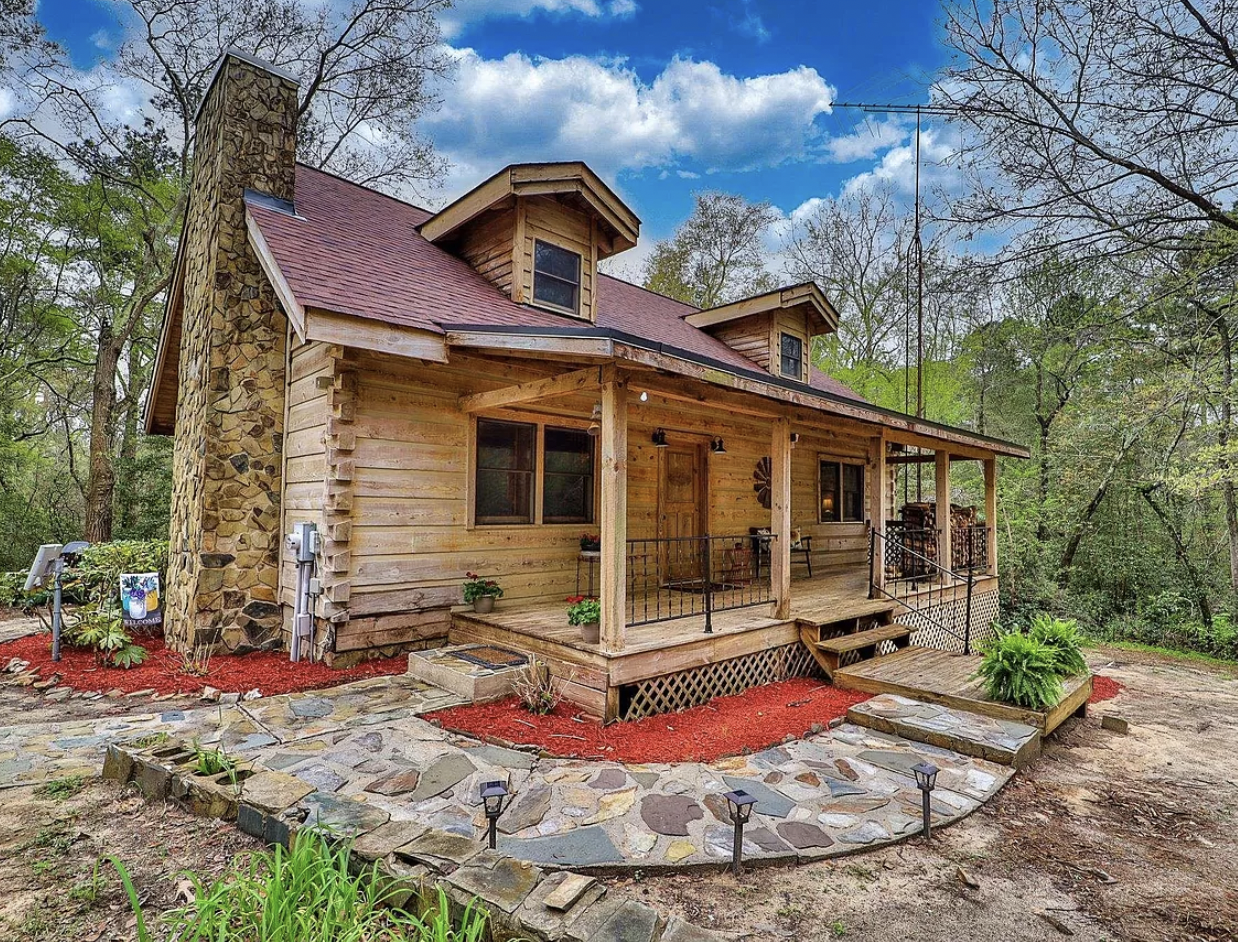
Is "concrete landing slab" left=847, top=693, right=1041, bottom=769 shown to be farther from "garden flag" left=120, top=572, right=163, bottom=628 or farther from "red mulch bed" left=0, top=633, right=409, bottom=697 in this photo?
"garden flag" left=120, top=572, right=163, bottom=628

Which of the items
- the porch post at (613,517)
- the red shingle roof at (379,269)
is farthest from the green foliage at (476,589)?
the red shingle roof at (379,269)

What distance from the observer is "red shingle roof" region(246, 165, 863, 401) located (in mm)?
5816

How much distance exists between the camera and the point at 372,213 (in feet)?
29.4

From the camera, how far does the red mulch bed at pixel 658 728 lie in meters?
4.47

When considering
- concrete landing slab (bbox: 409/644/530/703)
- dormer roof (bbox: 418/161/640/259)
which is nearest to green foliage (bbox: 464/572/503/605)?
concrete landing slab (bbox: 409/644/530/703)

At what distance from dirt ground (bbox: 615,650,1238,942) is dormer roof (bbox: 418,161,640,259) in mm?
7500

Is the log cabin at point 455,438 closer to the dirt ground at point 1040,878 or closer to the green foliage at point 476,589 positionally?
the green foliage at point 476,589

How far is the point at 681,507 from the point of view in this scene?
945cm

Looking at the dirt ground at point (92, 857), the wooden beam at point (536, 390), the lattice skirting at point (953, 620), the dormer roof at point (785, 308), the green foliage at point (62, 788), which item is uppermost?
the dormer roof at point (785, 308)

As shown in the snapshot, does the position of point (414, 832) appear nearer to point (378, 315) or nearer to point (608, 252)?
point (378, 315)

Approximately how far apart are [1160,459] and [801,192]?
1249 cm

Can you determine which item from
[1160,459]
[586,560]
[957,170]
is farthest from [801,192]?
[586,560]

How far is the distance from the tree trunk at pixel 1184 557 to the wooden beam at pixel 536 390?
44.5 ft

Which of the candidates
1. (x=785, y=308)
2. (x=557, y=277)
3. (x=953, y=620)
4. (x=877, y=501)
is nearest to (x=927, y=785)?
(x=877, y=501)
